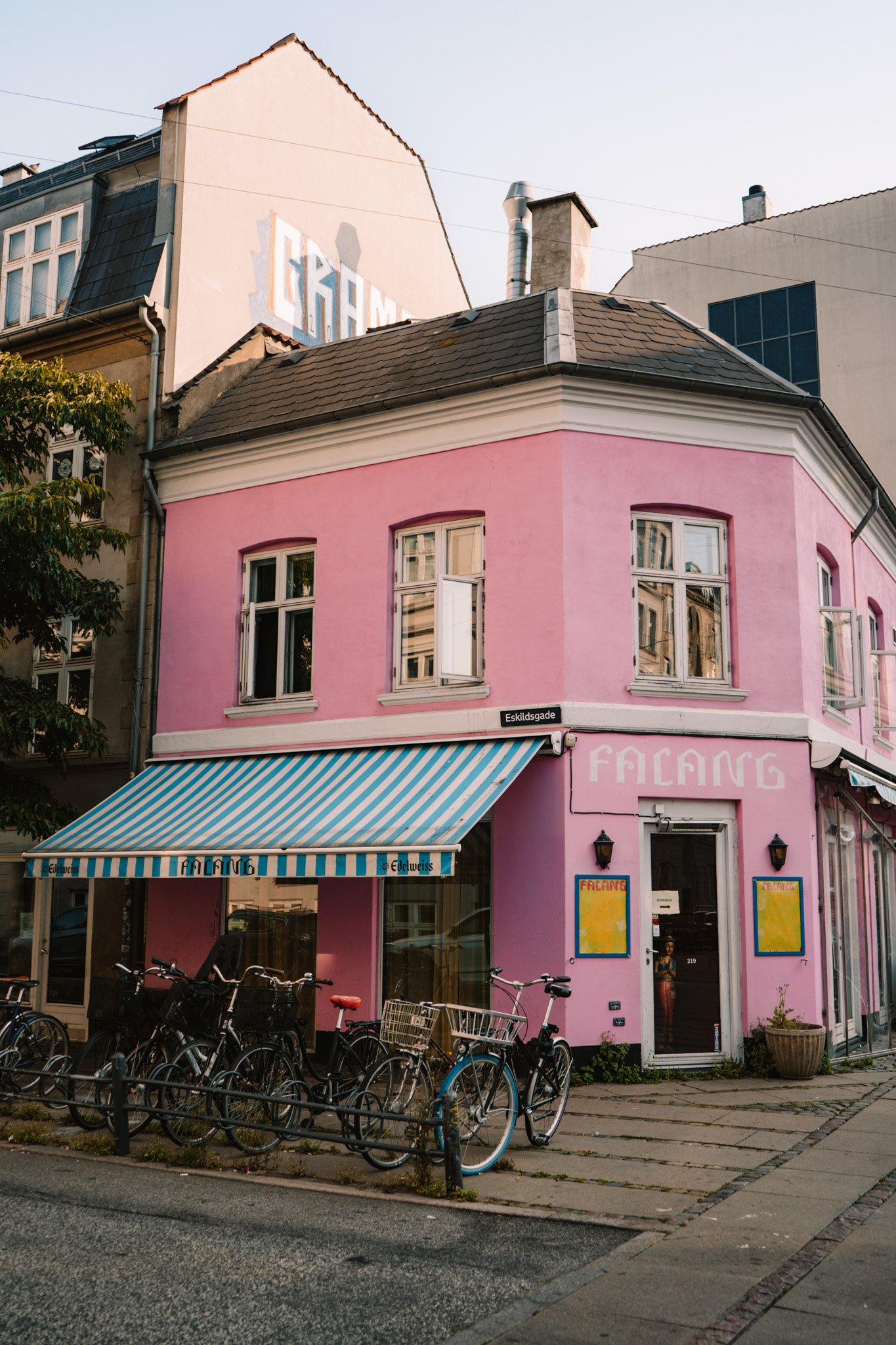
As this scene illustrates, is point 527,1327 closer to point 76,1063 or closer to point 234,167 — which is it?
point 76,1063

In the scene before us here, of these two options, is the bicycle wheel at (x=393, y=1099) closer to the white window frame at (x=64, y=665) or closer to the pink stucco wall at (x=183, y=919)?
the pink stucco wall at (x=183, y=919)

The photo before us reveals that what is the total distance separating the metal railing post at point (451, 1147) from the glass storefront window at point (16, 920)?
9.31m

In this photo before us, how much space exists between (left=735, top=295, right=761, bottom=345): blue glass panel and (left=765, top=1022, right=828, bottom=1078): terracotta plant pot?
20990 millimetres

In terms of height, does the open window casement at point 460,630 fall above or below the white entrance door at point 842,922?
above

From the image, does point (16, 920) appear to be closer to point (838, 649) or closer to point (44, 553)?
point (44, 553)

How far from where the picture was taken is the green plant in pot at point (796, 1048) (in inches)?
465

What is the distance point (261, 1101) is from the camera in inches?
334

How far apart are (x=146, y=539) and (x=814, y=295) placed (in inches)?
741

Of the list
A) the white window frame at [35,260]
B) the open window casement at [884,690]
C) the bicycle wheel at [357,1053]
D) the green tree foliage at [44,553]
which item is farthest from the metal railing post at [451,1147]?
the white window frame at [35,260]

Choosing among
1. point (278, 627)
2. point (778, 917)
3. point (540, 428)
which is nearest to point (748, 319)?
point (540, 428)

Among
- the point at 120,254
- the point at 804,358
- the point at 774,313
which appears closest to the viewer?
the point at 120,254

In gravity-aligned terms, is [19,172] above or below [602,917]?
above

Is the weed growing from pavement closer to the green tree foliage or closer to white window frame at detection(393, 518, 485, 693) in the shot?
the green tree foliage

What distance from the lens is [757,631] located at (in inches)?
511
